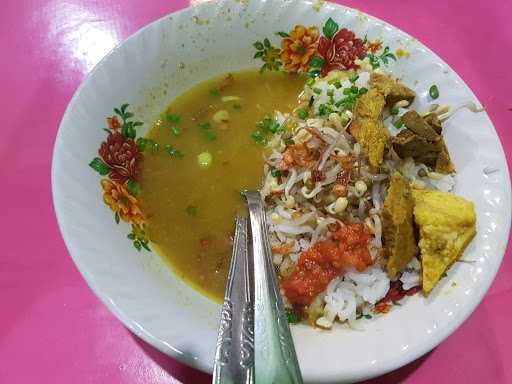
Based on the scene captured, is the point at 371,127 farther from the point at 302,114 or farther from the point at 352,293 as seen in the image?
the point at 352,293

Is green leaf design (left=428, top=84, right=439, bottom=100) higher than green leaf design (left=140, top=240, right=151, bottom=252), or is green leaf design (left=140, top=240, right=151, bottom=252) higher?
green leaf design (left=428, top=84, right=439, bottom=100)

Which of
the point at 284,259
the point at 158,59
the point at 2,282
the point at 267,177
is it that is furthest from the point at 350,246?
the point at 2,282

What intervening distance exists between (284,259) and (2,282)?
54.4 inches

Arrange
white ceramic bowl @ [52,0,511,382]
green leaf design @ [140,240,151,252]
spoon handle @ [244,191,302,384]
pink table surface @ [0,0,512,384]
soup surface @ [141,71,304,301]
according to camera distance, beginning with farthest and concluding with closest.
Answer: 1. soup surface @ [141,71,304,301]
2. green leaf design @ [140,240,151,252]
3. pink table surface @ [0,0,512,384]
4. white ceramic bowl @ [52,0,511,382]
5. spoon handle @ [244,191,302,384]

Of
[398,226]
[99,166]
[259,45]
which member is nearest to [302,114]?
[259,45]

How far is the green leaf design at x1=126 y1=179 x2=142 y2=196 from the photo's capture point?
7.17 ft

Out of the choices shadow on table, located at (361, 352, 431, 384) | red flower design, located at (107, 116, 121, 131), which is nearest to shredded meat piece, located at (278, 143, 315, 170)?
red flower design, located at (107, 116, 121, 131)

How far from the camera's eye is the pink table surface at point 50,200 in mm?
1964

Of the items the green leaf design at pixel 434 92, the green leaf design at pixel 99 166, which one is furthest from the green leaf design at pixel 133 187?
the green leaf design at pixel 434 92

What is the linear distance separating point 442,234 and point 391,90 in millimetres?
870

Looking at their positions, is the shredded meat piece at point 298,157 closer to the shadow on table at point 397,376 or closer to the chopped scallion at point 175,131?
the chopped scallion at point 175,131

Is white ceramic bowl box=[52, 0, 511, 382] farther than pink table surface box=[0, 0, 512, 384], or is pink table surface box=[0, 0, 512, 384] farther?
pink table surface box=[0, 0, 512, 384]

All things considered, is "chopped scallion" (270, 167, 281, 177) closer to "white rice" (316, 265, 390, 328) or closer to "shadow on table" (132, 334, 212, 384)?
"white rice" (316, 265, 390, 328)

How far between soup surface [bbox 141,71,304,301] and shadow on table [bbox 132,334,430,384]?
1.12ft
